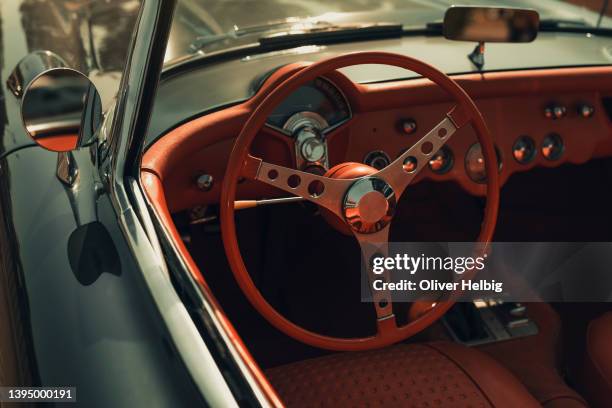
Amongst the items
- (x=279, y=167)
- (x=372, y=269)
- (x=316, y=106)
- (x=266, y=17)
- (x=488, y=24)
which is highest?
(x=266, y=17)

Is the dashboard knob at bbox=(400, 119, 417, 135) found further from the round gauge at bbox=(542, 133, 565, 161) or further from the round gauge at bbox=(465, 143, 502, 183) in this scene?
the round gauge at bbox=(542, 133, 565, 161)

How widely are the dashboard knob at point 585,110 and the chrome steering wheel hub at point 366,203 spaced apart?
0.99 m

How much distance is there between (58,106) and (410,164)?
80 centimetres

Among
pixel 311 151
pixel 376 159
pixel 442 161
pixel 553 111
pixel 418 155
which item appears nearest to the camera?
pixel 418 155

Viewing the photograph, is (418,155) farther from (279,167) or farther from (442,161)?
(442,161)

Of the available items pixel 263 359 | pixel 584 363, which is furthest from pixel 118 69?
pixel 584 363

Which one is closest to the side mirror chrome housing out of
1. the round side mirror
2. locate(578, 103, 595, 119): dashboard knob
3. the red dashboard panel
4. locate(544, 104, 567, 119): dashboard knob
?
the round side mirror

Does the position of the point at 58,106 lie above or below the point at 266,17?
below

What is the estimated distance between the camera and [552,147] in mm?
2256

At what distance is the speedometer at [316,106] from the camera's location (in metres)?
1.73

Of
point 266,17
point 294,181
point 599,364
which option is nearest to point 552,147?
point 599,364

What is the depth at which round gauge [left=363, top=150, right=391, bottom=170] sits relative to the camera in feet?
6.46

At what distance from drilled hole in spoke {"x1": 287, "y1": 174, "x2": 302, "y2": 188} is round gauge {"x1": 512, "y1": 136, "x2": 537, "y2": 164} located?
3.00 feet

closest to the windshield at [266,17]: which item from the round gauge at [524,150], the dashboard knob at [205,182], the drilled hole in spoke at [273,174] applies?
the dashboard knob at [205,182]
